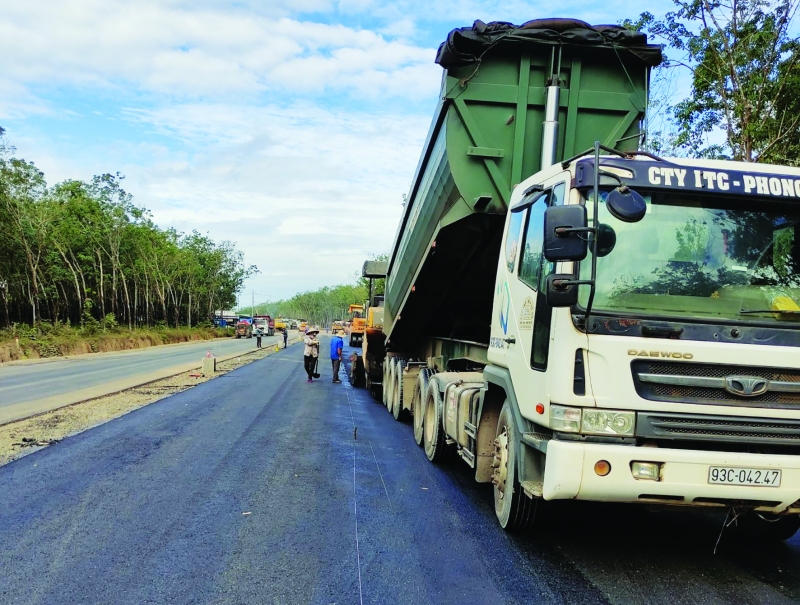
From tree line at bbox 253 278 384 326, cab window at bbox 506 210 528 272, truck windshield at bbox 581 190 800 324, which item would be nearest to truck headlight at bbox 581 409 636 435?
truck windshield at bbox 581 190 800 324

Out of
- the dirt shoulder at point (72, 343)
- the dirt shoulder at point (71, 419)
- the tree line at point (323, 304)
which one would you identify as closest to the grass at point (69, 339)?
the dirt shoulder at point (72, 343)

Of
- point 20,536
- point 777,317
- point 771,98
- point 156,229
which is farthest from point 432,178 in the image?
point 156,229

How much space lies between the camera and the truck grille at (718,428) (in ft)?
13.0

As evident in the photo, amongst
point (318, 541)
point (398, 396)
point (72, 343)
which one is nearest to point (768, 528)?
point (318, 541)

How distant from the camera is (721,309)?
413cm

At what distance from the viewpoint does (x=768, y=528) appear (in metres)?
5.16

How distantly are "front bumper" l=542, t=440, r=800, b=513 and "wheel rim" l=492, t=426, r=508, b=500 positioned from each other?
1.21m

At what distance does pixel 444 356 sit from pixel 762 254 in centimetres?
540

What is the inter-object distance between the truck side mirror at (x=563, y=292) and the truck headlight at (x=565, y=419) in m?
0.65

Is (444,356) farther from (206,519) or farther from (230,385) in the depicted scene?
(230,385)

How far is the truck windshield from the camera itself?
4.14m

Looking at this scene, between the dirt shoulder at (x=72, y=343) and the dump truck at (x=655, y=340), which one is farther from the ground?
the dump truck at (x=655, y=340)

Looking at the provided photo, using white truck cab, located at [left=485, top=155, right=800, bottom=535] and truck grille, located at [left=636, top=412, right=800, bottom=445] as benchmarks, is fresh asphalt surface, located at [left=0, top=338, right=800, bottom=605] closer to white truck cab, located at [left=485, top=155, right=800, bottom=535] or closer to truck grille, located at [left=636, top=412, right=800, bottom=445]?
white truck cab, located at [left=485, top=155, right=800, bottom=535]

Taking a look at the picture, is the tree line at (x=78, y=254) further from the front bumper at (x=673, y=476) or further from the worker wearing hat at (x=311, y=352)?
the front bumper at (x=673, y=476)
